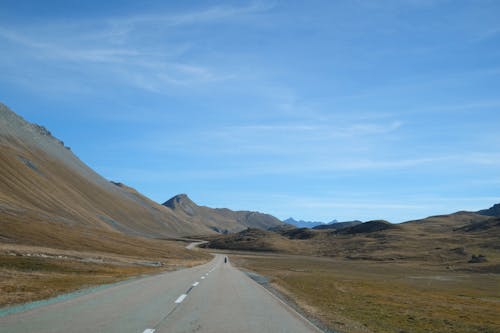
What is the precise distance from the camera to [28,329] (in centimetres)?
1312

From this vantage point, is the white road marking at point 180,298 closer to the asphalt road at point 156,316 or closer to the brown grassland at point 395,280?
the asphalt road at point 156,316

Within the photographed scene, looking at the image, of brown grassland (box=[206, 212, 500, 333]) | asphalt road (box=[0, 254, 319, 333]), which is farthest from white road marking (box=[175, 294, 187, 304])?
brown grassland (box=[206, 212, 500, 333])

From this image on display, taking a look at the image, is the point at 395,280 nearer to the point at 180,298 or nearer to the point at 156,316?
the point at 180,298

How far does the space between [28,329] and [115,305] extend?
618 cm

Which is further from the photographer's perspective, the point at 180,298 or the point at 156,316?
the point at 180,298

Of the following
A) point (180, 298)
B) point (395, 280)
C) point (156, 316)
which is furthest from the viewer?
point (395, 280)

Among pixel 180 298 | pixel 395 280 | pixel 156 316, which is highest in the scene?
pixel 180 298

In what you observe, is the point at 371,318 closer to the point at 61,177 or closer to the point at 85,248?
the point at 85,248

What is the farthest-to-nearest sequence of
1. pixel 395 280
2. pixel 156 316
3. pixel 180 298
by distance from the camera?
pixel 395 280 → pixel 180 298 → pixel 156 316

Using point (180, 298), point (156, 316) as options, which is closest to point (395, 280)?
point (180, 298)

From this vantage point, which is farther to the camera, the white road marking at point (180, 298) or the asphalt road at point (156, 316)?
the white road marking at point (180, 298)

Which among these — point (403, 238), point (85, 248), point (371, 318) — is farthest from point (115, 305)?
point (403, 238)

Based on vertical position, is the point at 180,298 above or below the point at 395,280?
above

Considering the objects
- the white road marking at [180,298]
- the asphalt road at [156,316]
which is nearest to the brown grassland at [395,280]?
the asphalt road at [156,316]
